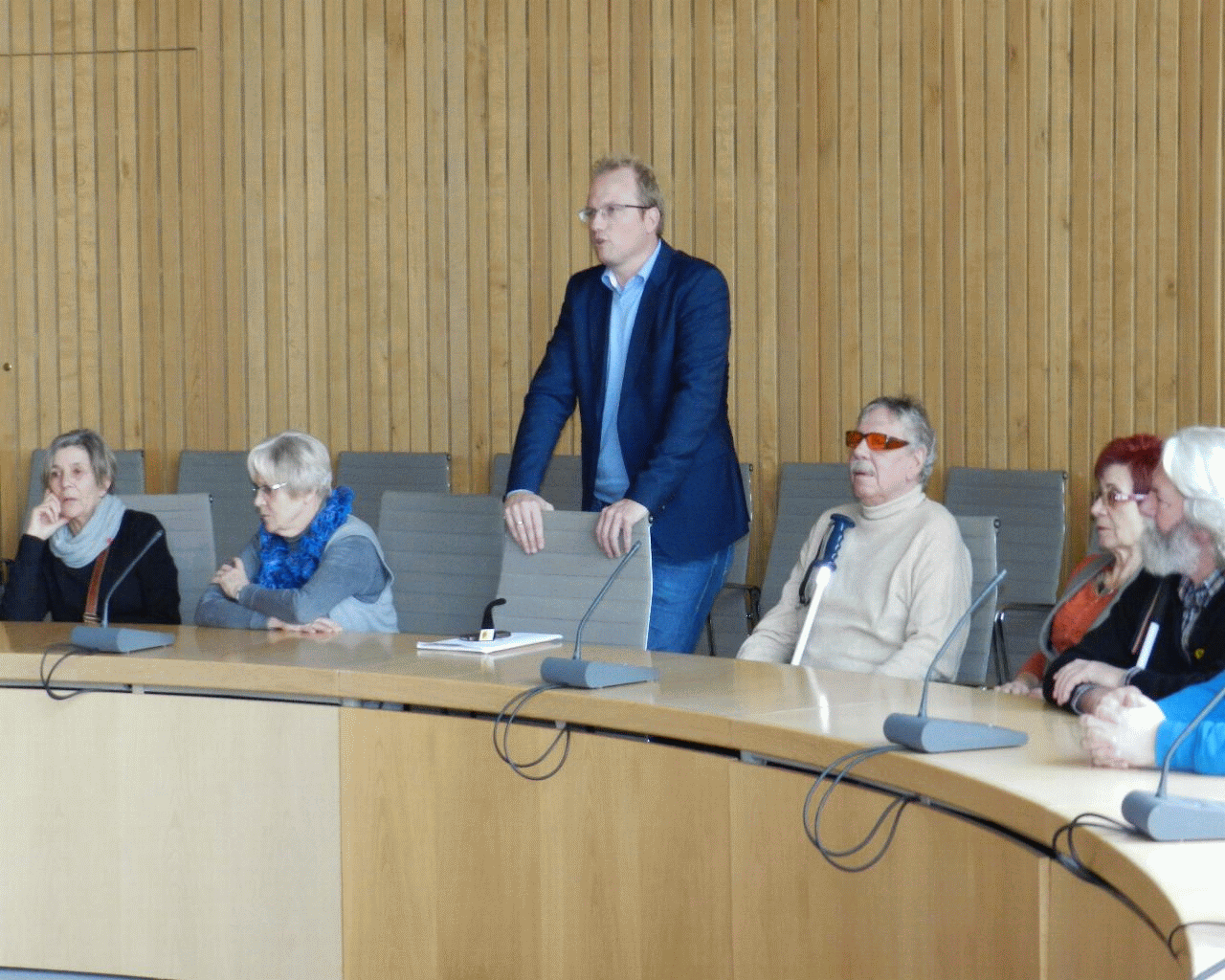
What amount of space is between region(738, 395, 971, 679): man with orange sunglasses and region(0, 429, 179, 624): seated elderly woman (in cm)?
170

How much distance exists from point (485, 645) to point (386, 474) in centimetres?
321

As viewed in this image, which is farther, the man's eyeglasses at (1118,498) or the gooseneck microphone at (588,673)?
the man's eyeglasses at (1118,498)

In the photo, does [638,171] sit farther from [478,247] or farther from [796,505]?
[478,247]

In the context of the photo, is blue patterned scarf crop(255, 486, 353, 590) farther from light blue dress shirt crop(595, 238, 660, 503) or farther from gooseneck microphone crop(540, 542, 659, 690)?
gooseneck microphone crop(540, 542, 659, 690)

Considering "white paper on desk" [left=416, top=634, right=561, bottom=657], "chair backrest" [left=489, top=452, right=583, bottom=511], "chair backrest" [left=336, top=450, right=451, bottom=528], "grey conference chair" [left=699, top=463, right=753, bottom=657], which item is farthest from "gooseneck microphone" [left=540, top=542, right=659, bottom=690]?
"chair backrest" [left=336, top=450, right=451, bottom=528]

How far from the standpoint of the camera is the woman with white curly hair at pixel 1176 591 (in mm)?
2619

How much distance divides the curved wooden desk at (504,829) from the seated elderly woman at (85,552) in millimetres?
532

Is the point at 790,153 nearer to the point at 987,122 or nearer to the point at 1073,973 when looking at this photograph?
the point at 987,122

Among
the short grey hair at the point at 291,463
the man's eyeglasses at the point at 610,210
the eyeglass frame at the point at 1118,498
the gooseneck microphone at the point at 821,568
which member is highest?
the man's eyeglasses at the point at 610,210

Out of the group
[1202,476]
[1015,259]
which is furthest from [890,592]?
[1015,259]

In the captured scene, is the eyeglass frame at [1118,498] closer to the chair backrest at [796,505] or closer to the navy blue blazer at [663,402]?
the navy blue blazer at [663,402]

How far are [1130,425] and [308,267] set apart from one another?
10.9ft

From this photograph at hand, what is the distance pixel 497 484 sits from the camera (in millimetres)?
6582

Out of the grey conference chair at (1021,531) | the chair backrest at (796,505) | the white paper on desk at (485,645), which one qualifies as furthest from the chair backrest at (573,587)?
the chair backrest at (796,505)
